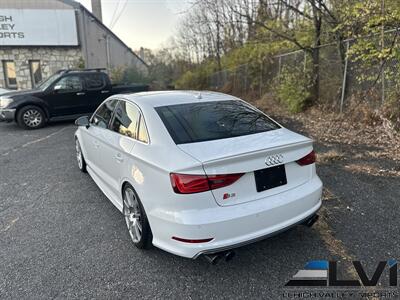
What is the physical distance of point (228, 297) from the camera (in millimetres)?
2336

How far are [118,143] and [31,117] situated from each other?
8.20 metres

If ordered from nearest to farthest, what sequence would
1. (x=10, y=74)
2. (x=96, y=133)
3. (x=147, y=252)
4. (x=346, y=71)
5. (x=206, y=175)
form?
(x=206, y=175) < (x=147, y=252) < (x=96, y=133) < (x=346, y=71) < (x=10, y=74)

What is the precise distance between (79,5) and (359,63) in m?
16.2

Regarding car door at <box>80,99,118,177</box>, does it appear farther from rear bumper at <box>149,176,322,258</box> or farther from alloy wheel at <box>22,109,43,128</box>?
alloy wheel at <box>22,109,43,128</box>

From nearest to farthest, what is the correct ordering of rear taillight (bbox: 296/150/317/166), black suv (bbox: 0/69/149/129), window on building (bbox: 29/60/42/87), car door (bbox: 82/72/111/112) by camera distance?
rear taillight (bbox: 296/150/317/166), black suv (bbox: 0/69/149/129), car door (bbox: 82/72/111/112), window on building (bbox: 29/60/42/87)

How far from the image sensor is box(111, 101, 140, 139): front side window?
3203mm

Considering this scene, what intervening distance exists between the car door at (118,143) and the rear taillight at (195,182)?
0.89 m

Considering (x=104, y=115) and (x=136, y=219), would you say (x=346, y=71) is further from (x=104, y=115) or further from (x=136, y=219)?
(x=136, y=219)

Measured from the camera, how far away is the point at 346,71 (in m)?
8.65

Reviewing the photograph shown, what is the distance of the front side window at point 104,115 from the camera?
400 centimetres

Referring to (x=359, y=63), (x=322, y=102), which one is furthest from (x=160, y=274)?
(x=322, y=102)

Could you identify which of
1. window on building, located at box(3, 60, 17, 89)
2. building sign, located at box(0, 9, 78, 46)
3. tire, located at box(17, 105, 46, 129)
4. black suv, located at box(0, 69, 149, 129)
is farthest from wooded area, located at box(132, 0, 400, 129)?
window on building, located at box(3, 60, 17, 89)

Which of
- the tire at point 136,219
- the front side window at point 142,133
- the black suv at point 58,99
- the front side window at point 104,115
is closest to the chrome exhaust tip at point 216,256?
the tire at point 136,219

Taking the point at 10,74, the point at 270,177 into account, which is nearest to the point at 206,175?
the point at 270,177
